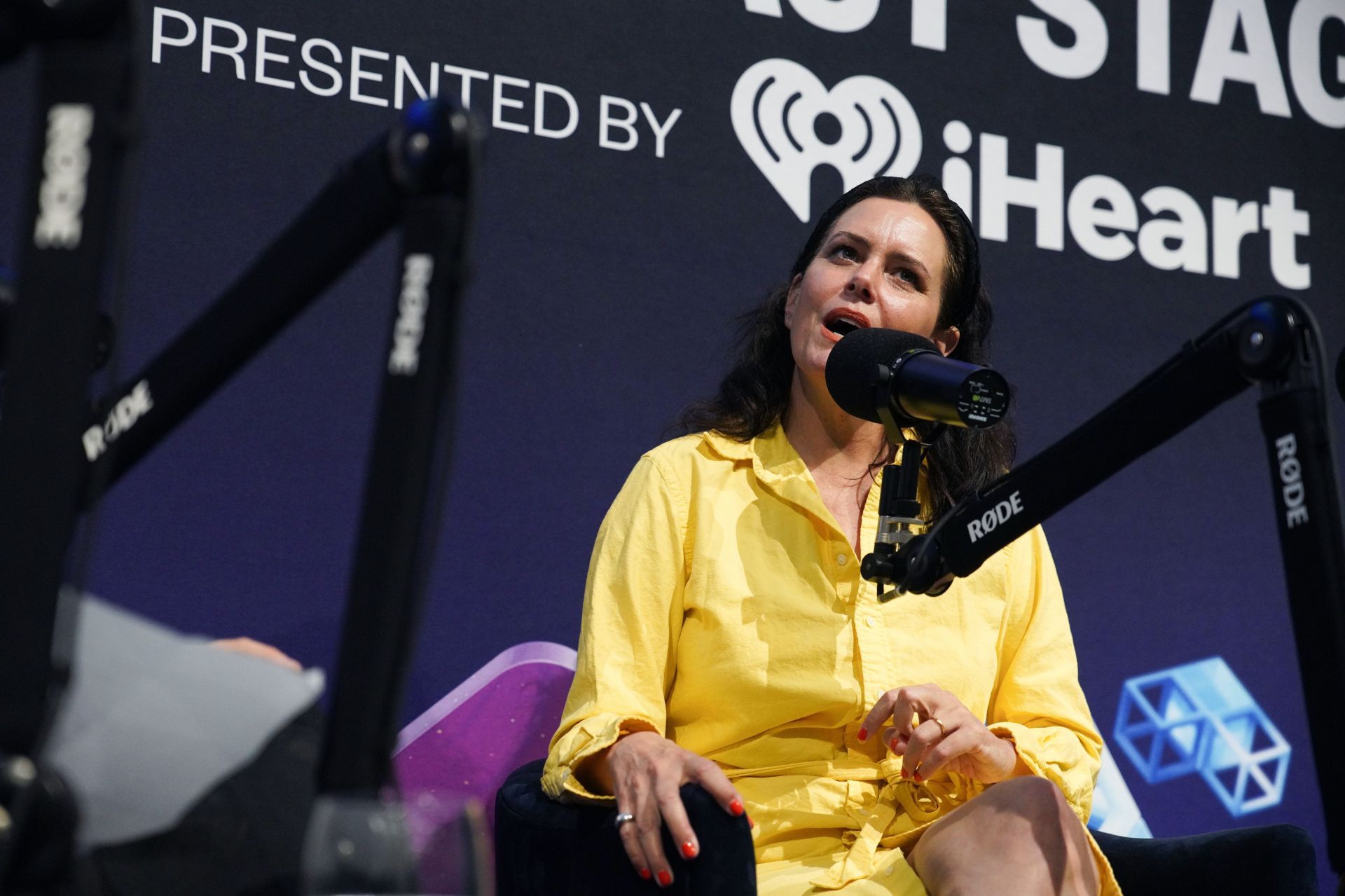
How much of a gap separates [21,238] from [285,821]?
475 mm

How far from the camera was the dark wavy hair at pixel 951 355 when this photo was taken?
2.46 meters

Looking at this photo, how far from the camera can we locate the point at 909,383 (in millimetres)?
1788

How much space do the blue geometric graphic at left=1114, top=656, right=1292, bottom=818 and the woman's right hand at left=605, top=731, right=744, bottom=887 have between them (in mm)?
1634

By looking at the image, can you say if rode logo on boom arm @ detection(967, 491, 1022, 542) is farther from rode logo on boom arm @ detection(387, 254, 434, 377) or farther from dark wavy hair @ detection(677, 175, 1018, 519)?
rode logo on boom arm @ detection(387, 254, 434, 377)

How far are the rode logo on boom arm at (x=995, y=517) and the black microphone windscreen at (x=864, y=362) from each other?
0.64 ft

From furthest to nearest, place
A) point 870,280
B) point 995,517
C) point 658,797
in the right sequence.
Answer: point 870,280 → point 658,797 → point 995,517

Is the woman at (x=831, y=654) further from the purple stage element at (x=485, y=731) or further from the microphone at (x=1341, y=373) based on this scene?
the microphone at (x=1341, y=373)

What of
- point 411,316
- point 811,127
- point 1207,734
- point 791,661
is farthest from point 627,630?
point 1207,734

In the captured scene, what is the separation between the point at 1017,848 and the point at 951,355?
998 millimetres

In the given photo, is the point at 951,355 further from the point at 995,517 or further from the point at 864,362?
the point at 995,517

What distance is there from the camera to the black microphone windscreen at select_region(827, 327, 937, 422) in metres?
1.84

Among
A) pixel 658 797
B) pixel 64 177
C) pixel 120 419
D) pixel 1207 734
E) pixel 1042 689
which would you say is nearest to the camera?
pixel 64 177

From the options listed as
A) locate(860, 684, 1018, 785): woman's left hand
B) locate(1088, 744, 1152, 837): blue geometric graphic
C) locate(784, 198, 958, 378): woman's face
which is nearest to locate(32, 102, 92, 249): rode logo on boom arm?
locate(860, 684, 1018, 785): woman's left hand

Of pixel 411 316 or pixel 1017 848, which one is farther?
pixel 1017 848
